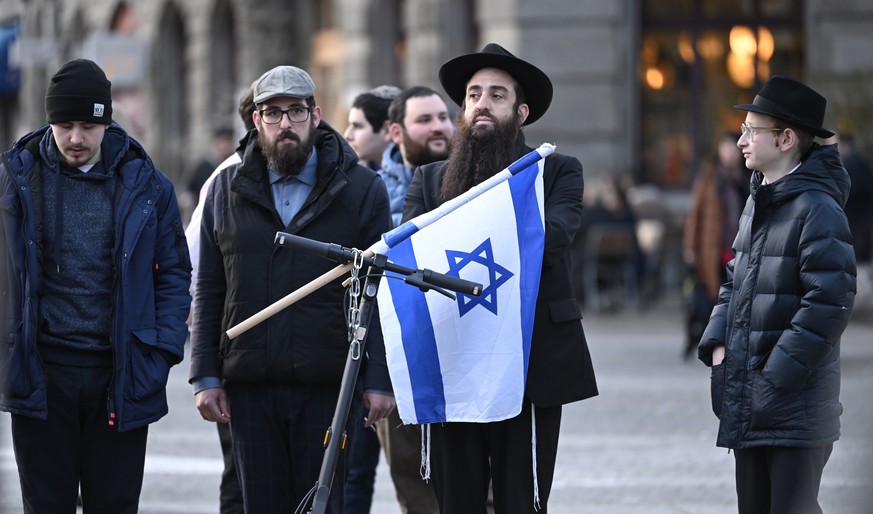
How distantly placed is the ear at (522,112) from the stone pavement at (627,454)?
66.7 inches

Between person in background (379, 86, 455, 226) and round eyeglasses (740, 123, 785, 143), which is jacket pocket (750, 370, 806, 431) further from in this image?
person in background (379, 86, 455, 226)

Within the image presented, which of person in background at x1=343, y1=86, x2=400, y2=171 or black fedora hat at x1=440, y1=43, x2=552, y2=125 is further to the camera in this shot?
person in background at x1=343, y1=86, x2=400, y2=171

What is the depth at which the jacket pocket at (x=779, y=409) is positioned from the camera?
18.7 feet

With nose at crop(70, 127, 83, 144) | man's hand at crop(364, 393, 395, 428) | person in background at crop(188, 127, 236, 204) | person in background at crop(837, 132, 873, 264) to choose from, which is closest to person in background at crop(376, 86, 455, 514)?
man's hand at crop(364, 393, 395, 428)

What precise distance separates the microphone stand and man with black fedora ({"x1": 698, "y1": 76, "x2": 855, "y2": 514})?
123cm

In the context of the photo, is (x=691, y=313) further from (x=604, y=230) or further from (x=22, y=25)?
(x=22, y=25)

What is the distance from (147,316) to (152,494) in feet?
10.8

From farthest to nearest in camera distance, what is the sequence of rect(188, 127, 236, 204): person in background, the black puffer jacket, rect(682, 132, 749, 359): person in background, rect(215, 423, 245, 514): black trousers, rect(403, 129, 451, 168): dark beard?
1. rect(188, 127, 236, 204): person in background
2. rect(682, 132, 749, 359): person in background
3. rect(403, 129, 451, 168): dark beard
4. rect(215, 423, 245, 514): black trousers
5. the black puffer jacket

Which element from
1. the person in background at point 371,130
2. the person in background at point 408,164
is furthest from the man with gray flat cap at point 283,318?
the person in background at point 371,130

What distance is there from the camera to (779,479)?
5723mm

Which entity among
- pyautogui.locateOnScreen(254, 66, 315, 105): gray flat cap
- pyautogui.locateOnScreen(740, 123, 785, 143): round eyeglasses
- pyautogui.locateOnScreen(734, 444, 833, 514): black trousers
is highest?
pyautogui.locateOnScreen(254, 66, 315, 105): gray flat cap

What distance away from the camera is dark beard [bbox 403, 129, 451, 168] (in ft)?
24.6

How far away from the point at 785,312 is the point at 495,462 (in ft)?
3.81

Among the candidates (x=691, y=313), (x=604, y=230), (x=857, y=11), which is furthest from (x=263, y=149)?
(x=857, y=11)
